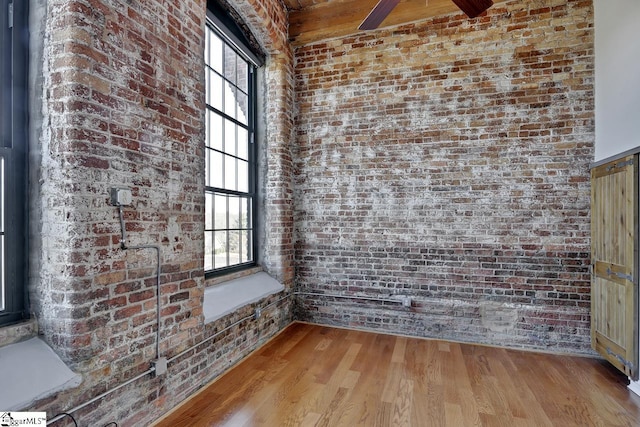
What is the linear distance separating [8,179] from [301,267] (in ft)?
10.1

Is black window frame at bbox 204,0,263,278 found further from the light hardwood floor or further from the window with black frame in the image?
the light hardwood floor

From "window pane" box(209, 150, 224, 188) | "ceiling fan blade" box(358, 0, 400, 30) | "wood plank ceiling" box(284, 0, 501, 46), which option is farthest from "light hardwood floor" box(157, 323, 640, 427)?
"wood plank ceiling" box(284, 0, 501, 46)

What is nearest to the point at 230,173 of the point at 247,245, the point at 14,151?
the point at 247,245

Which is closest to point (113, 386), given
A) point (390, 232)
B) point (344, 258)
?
point (344, 258)

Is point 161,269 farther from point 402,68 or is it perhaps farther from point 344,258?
point 402,68

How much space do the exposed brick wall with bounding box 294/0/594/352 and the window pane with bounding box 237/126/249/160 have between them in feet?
2.35

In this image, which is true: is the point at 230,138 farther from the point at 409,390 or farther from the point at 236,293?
the point at 409,390

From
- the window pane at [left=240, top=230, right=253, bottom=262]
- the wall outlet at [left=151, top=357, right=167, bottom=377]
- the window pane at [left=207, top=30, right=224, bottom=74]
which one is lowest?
the wall outlet at [left=151, top=357, right=167, bottom=377]

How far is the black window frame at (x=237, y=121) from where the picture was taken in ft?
10.4

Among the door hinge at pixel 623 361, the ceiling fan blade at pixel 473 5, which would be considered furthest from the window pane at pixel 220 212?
the door hinge at pixel 623 361

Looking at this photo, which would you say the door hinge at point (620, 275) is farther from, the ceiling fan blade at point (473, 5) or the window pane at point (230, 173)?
the window pane at point (230, 173)

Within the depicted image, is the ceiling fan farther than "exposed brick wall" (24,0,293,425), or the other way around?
the ceiling fan

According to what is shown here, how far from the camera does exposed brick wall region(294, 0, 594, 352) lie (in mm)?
3459

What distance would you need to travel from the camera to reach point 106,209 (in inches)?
75.0
